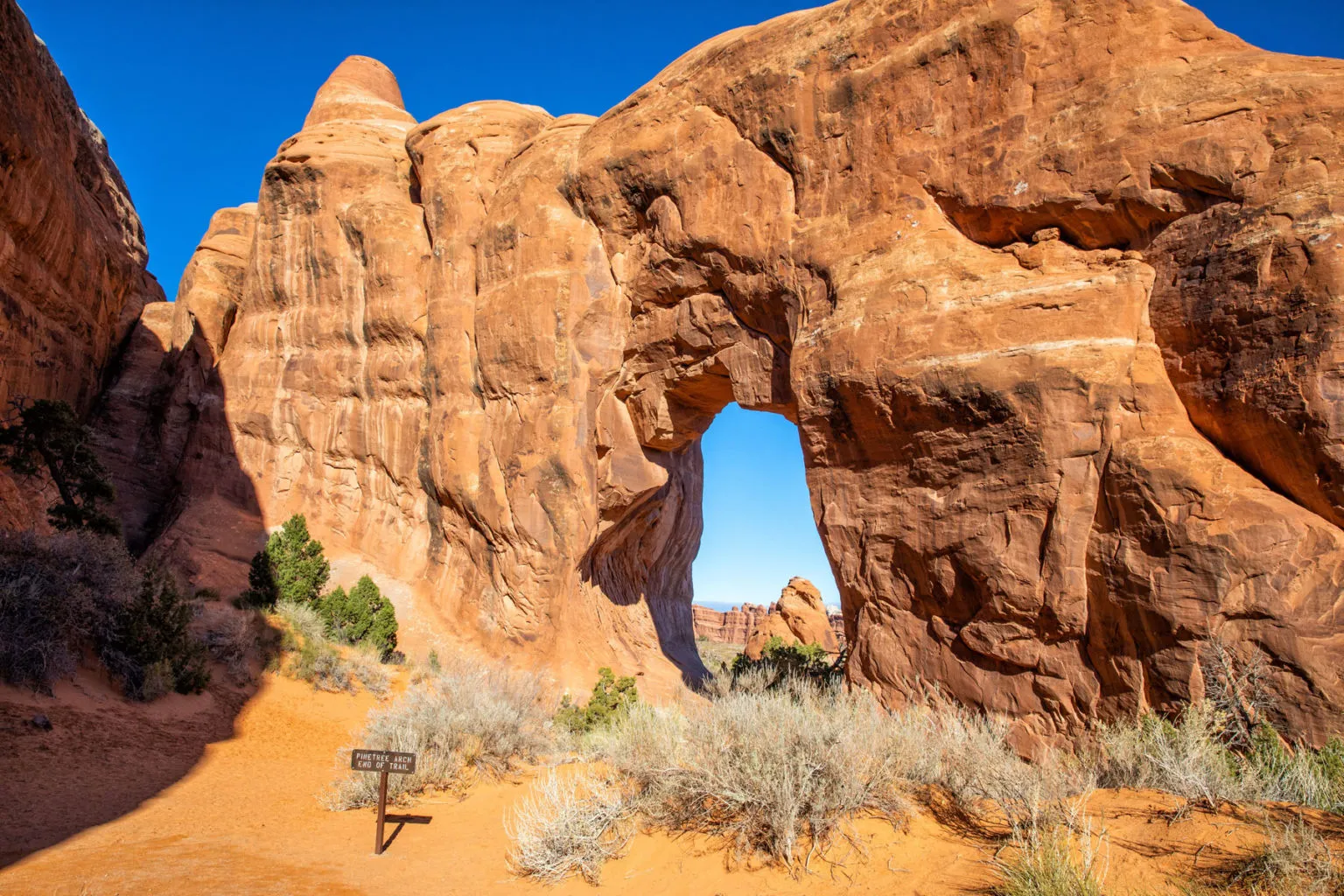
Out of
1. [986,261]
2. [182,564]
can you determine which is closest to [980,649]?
[986,261]

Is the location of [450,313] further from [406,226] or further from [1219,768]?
[1219,768]

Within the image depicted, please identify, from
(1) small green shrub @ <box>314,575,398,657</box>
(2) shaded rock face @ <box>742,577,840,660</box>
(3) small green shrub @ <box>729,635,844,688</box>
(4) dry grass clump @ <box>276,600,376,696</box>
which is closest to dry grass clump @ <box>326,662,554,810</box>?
(4) dry grass clump @ <box>276,600,376,696</box>

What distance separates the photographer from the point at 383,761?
24.5 feet

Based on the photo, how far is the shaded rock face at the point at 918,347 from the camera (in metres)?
8.14

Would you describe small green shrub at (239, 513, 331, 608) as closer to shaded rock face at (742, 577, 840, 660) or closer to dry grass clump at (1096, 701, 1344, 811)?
dry grass clump at (1096, 701, 1344, 811)

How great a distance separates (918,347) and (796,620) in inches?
938

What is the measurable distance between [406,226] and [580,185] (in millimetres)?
5591

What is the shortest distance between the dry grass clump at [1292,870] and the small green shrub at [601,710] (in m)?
8.36

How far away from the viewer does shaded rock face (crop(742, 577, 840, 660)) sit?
32375 mm

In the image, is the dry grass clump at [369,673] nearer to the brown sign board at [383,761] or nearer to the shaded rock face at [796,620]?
the brown sign board at [383,761]

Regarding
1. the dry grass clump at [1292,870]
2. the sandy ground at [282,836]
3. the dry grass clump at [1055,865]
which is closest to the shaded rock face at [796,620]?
the sandy ground at [282,836]

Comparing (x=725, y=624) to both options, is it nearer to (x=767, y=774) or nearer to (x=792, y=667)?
(x=792, y=667)

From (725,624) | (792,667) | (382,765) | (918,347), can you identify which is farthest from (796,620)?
(725,624)

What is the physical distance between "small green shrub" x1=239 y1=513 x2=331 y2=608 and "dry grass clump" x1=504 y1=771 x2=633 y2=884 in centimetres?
1068
